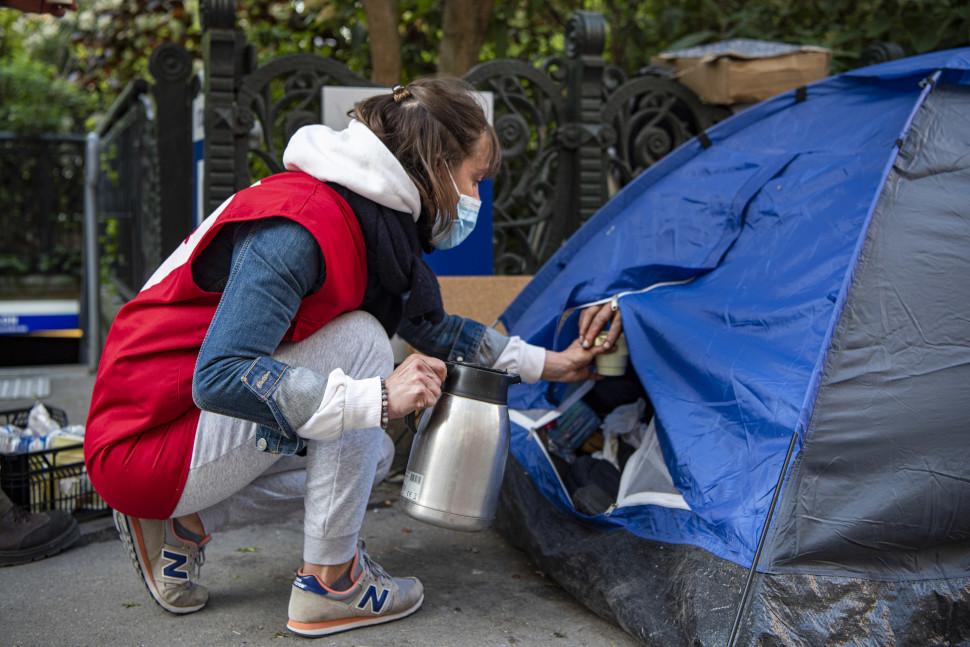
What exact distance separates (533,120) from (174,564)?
2.33m

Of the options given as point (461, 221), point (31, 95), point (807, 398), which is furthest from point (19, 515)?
point (31, 95)

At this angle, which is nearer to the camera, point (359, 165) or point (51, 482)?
point (359, 165)

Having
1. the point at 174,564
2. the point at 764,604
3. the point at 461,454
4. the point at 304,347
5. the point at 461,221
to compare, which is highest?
the point at 461,221

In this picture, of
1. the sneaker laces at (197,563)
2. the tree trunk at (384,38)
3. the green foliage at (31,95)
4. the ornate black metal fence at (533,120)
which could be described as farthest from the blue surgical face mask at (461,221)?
the green foliage at (31,95)

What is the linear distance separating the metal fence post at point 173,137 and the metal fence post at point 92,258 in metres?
1.63

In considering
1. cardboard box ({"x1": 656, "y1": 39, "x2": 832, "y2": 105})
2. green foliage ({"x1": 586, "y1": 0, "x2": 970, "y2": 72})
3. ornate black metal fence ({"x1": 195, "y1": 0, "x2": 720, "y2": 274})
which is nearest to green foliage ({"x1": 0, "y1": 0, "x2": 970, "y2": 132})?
green foliage ({"x1": 586, "y1": 0, "x2": 970, "y2": 72})

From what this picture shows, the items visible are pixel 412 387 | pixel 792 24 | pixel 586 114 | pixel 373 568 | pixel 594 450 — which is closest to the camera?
pixel 412 387

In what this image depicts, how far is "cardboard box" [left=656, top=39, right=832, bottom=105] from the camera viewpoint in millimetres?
3783

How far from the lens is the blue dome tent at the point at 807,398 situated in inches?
76.6

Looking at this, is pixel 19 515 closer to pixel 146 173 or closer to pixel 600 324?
pixel 600 324

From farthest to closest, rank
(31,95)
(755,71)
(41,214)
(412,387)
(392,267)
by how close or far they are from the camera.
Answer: (31,95) → (41,214) → (755,71) → (392,267) → (412,387)

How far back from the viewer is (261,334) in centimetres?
191

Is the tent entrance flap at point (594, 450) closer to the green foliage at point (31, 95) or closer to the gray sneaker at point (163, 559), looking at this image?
the gray sneaker at point (163, 559)

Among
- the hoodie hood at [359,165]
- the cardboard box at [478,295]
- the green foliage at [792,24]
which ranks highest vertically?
the green foliage at [792,24]
